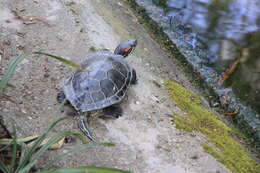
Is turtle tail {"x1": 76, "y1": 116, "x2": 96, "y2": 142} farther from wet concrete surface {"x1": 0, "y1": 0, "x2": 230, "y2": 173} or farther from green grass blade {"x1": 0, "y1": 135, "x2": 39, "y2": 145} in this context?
green grass blade {"x1": 0, "y1": 135, "x2": 39, "y2": 145}

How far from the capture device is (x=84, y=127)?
10.9 ft

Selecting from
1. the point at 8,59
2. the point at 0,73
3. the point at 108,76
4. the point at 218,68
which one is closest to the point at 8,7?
the point at 8,59

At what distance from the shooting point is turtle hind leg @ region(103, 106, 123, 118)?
11.7 feet

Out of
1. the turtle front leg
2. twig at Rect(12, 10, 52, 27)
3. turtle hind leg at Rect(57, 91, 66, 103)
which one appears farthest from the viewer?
twig at Rect(12, 10, 52, 27)

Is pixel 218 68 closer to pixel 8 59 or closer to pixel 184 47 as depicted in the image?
pixel 184 47

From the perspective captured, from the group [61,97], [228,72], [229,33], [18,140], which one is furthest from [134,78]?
[229,33]

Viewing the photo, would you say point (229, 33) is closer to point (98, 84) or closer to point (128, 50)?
point (128, 50)

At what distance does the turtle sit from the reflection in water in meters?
2.15

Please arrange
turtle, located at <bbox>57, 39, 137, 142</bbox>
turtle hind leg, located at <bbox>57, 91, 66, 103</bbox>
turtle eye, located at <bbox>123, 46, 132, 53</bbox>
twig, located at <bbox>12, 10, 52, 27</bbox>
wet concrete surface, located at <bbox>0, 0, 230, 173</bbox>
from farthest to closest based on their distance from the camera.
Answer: twig, located at <bbox>12, 10, 52, 27</bbox> < turtle eye, located at <bbox>123, 46, 132, 53</bbox> < turtle hind leg, located at <bbox>57, 91, 66, 103</bbox> < turtle, located at <bbox>57, 39, 137, 142</bbox> < wet concrete surface, located at <bbox>0, 0, 230, 173</bbox>

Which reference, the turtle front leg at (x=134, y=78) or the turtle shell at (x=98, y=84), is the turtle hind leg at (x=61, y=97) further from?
the turtle front leg at (x=134, y=78)

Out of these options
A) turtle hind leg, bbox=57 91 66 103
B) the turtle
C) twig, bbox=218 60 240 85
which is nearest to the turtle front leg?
the turtle

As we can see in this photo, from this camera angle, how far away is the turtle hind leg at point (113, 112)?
3.58 m

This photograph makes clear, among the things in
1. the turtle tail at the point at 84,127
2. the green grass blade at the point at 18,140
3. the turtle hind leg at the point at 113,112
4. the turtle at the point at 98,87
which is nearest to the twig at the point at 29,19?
the turtle at the point at 98,87

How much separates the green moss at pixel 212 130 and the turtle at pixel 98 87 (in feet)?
2.38
